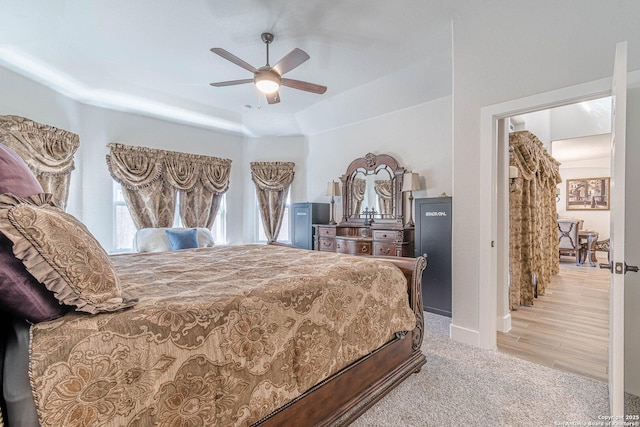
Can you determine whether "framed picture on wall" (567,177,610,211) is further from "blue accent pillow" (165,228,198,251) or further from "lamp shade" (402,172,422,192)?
"blue accent pillow" (165,228,198,251)

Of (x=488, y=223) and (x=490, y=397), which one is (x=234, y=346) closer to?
(x=490, y=397)

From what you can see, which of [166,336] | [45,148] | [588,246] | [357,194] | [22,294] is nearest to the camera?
[22,294]

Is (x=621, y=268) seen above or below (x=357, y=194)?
below

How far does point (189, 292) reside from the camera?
1.29 metres

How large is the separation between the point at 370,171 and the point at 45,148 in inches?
173

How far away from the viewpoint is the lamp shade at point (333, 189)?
5.21 m

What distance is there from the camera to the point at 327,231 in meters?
5.06

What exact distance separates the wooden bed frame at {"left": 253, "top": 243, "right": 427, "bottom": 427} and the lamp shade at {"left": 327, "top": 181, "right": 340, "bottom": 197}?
2.97m

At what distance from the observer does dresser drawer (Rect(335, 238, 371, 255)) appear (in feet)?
14.5

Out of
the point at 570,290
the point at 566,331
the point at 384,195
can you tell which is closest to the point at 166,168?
the point at 384,195

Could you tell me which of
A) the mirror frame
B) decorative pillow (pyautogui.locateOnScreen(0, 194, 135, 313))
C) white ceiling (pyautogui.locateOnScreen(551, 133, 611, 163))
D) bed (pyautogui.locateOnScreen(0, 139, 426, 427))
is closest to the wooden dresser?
the mirror frame

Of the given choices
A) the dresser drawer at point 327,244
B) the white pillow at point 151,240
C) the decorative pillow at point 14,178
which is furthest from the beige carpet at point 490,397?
the white pillow at point 151,240

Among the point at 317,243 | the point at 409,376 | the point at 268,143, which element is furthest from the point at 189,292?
the point at 268,143

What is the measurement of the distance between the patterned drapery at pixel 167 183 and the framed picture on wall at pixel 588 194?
931 centimetres
